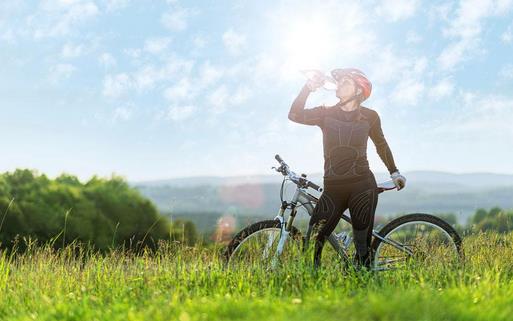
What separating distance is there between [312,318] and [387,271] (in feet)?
9.38

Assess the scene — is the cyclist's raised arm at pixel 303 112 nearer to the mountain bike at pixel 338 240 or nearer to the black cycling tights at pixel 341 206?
the mountain bike at pixel 338 240

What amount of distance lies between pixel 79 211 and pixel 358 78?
26.3 meters

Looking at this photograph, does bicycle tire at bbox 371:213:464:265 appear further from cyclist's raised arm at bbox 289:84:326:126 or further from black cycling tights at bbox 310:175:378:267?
cyclist's raised arm at bbox 289:84:326:126

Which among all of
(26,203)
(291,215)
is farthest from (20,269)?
(26,203)

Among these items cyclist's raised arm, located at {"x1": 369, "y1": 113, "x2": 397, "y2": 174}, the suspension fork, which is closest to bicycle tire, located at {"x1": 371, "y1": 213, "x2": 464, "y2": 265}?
cyclist's raised arm, located at {"x1": 369, "y1": 113, "x2": 397, "y2": 174}

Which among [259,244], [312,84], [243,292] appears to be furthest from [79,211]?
[243,292]

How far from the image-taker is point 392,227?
25.8 feet

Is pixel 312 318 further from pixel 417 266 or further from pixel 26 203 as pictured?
pixel 26 203

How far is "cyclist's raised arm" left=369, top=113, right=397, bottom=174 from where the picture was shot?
7.58m

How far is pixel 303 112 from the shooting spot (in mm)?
7344

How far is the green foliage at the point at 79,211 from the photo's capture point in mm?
30078

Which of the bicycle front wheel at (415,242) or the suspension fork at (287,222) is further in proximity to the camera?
the bicycle front wheel at (415,242)

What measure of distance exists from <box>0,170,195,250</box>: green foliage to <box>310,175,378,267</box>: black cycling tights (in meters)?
22.6

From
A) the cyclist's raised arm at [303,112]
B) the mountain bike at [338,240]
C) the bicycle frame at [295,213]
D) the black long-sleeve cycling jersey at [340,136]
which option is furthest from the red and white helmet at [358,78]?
the bicycle frame at [295,213]
